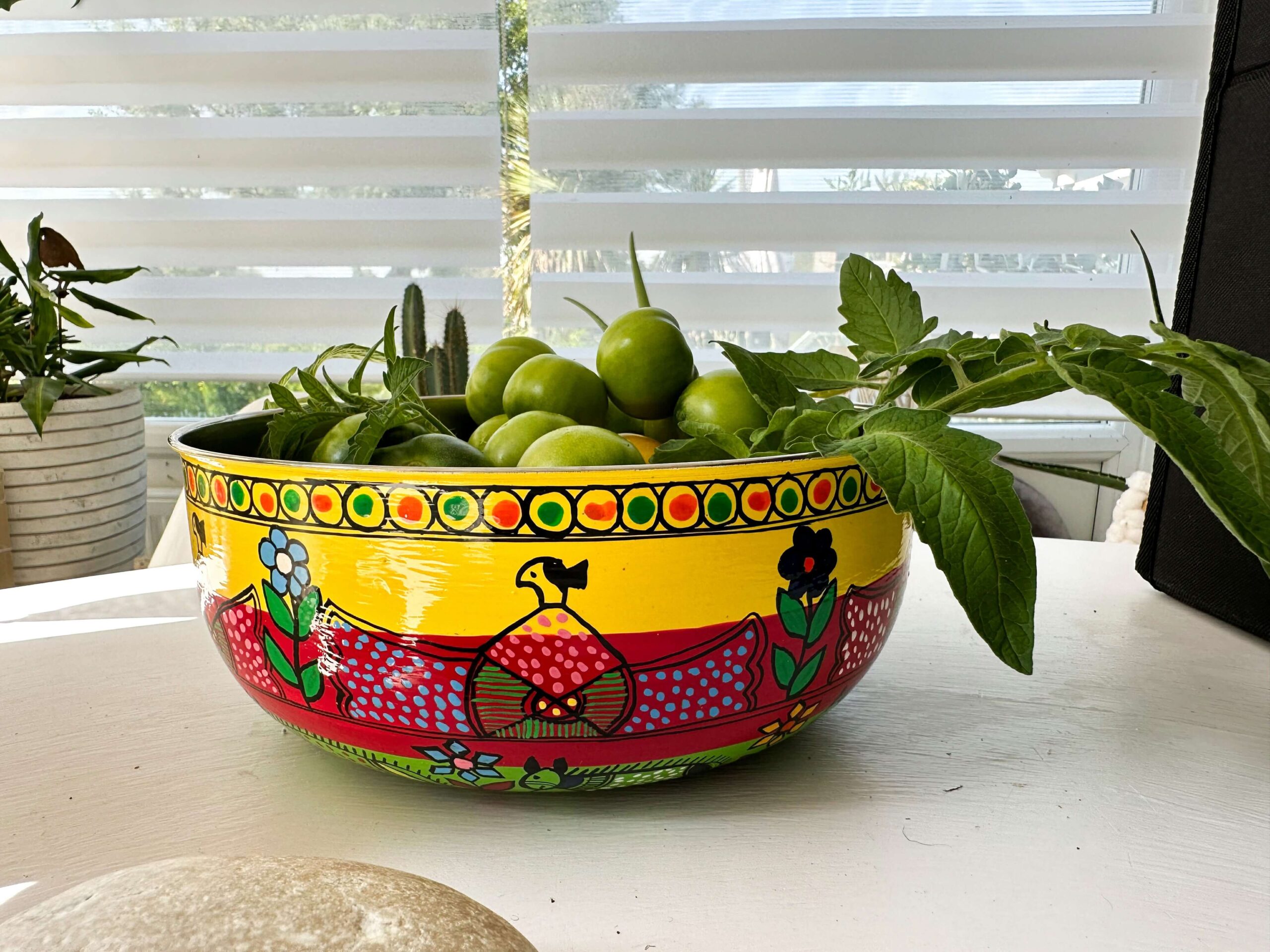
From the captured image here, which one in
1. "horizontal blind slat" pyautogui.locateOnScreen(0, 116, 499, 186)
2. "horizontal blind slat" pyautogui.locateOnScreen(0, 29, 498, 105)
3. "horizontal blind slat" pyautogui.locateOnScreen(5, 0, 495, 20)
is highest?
"horizontal blind slat" pyautogui.locateOnScreen(5, 0, 495, 20)

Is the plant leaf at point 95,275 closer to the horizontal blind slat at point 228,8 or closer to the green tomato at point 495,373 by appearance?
the horizontal blind slat at point 228,8

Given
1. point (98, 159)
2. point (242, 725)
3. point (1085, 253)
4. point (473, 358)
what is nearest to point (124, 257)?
point (98, 159)

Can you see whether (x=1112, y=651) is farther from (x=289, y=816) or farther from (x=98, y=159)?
(x=98, y=159)

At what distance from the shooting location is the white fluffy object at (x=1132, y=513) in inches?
44.6

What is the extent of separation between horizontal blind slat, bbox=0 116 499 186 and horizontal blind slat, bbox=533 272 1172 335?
25 centimetres

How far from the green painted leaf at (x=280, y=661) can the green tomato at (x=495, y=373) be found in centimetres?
15

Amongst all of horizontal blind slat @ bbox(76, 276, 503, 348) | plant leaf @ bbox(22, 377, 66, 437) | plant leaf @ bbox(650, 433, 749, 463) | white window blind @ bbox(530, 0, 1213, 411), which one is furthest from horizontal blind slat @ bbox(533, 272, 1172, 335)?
plant leaf @ bbox(650, 433, 749, 463)

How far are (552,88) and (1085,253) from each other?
0.91 meters

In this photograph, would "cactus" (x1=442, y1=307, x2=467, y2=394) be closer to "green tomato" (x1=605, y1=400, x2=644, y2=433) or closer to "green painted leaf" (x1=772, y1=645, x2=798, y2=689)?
"green tomato" (x1=605, y1=400, x2=644, y2=433)

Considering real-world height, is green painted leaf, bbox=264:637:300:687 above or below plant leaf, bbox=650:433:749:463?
below

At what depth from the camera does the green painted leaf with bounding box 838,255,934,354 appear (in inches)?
14.8

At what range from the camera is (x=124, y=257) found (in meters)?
1.62

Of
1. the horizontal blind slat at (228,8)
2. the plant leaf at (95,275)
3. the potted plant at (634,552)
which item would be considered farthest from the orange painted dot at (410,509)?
the horizontal blind slat at (228,8)

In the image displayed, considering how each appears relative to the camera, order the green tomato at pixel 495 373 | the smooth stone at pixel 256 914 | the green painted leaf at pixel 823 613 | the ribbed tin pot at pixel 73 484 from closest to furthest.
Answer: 1. the smooth stone at pixel 256 914
2. the green painted leaf at pixel 823 613
3. the green tomato at pixel 495 373
4. the ribbed tin pot at pixel 73 484
